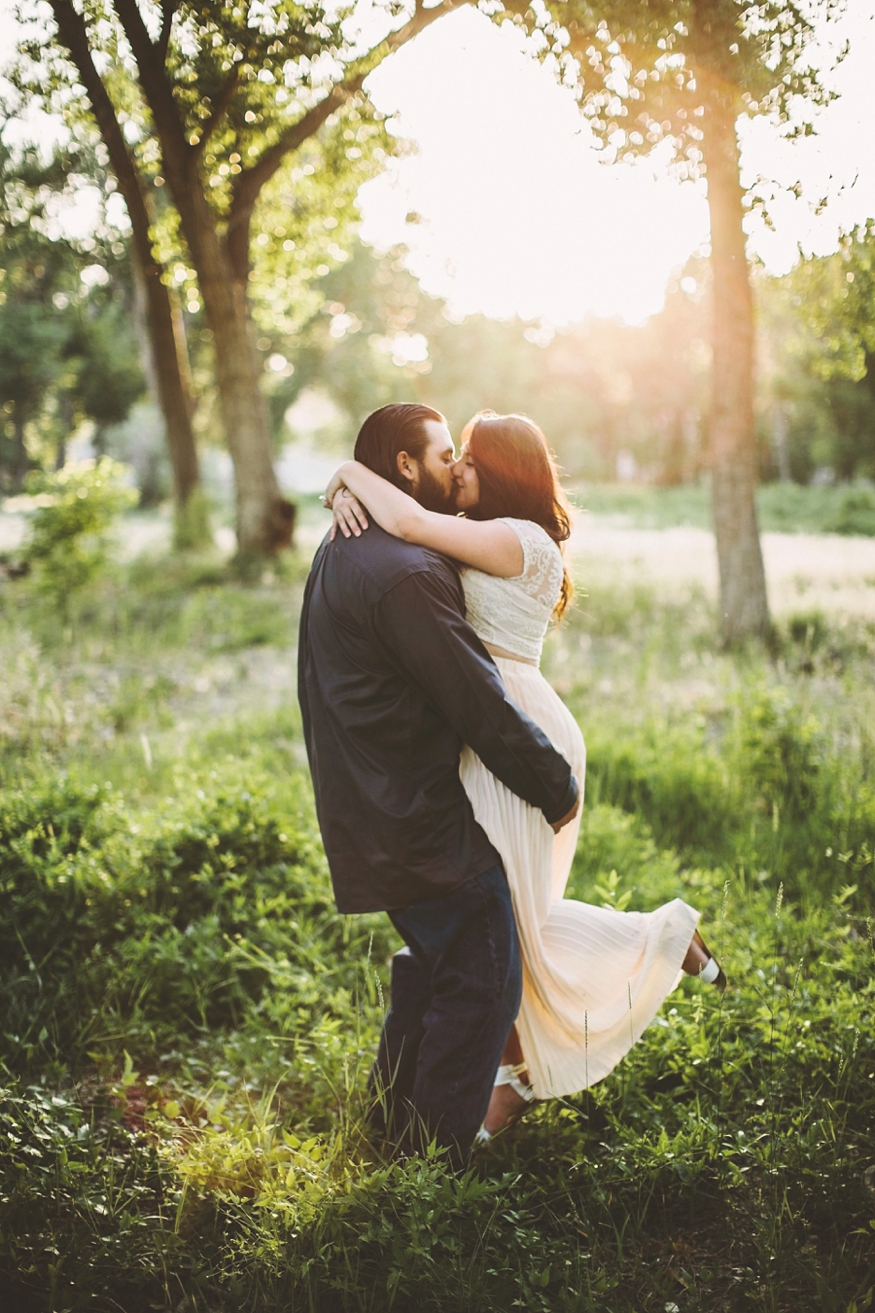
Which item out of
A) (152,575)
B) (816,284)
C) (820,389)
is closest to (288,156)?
(152,575)

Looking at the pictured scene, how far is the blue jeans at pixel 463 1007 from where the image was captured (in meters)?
2.71

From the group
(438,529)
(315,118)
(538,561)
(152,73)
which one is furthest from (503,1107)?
(315,118)

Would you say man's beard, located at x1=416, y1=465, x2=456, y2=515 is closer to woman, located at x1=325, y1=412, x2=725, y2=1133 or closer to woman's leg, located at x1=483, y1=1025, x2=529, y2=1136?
woman, located at x1=325, y1=412, x2=725, y2=1133

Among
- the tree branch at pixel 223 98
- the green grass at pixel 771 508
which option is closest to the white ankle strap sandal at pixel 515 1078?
the tree branch at pixel 223 98

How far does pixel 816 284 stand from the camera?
27.7ft

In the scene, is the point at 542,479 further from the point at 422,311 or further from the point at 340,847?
the point at 422,311

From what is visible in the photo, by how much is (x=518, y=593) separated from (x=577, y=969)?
4.24 ft

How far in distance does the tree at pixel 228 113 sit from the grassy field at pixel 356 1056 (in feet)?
12.7

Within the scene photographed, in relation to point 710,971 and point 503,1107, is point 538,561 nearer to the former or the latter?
point 710,971

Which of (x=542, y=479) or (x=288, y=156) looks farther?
(x=288, y=156)

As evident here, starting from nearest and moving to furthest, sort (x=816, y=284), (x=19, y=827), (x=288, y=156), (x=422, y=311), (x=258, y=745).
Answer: (x=19, y=827) < (x=258, y=745) < (x=816, y=284) < (x=288, y=156) < (x=422, y=311)

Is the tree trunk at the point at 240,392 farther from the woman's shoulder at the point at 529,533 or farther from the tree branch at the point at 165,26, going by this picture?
the woman's shoulder at the point at 529,533

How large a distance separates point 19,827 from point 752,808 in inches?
164

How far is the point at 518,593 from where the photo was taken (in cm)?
290
